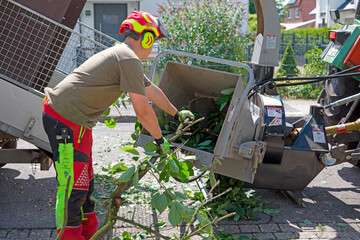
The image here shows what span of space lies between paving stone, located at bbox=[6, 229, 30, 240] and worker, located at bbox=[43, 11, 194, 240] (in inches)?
35.3

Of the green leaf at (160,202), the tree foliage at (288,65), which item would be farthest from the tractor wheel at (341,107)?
the tree foliage at (288,65)

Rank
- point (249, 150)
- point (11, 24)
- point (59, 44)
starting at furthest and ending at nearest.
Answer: point (59, 44), point (11, 24), point (249, 150)

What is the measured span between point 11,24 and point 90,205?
6.33 feet

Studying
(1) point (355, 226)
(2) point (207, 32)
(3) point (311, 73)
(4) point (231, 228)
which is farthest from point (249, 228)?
(3) point (311, 73)

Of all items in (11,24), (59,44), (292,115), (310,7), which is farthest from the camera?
(310,7)

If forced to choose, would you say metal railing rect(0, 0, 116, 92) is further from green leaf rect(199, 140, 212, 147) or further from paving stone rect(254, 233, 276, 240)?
paving stone rect(254, 233, 276, 240)

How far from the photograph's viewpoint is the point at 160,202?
2.67m

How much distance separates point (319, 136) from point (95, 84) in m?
2.49

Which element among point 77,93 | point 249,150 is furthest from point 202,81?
point 77,93

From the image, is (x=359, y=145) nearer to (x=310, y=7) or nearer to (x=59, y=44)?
(x=59, y=44)

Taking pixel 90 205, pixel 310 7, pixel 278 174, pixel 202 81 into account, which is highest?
pixel 310 7

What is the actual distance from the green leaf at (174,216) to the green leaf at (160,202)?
5 centimetres

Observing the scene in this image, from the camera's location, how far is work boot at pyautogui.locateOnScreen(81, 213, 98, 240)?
374cm

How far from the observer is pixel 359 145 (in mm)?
5316
